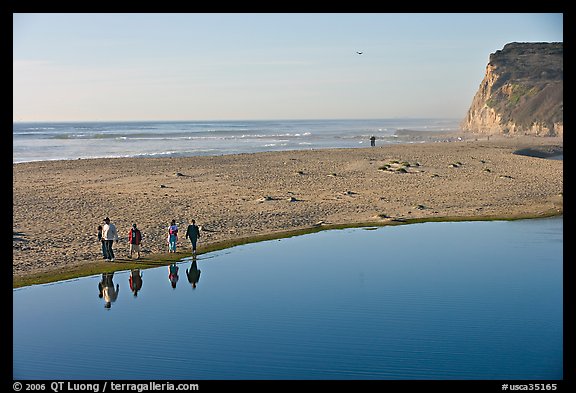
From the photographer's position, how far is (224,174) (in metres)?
54.6

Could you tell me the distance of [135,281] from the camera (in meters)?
24.8

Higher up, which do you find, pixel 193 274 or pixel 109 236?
pixel 109 236

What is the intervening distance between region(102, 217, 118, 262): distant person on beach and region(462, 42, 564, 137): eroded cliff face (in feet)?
302

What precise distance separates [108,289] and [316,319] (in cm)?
800

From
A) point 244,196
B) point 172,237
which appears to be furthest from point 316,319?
point 244,196

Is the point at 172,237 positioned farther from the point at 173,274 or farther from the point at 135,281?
the point at 135,281

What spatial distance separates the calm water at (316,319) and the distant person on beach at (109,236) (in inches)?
82.3

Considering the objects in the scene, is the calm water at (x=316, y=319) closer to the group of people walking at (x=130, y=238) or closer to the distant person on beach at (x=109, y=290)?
the distant person on beach at (x=109, y=290)
